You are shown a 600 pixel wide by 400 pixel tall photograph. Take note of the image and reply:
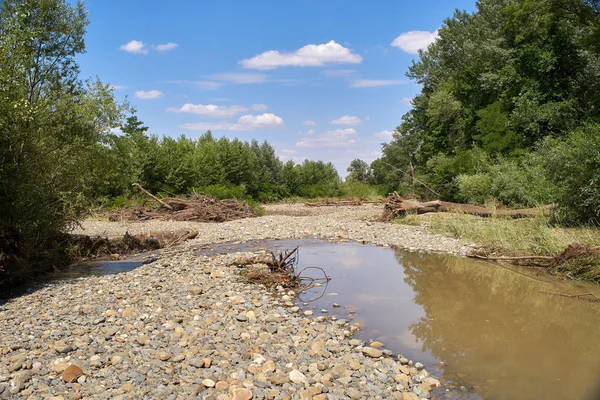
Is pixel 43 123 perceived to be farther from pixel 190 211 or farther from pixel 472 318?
pixel 190 211

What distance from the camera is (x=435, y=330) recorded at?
7527mm

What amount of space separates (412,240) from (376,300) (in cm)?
766

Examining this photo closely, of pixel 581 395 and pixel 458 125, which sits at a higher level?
pixel 458 125

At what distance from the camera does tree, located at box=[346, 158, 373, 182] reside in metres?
72.4

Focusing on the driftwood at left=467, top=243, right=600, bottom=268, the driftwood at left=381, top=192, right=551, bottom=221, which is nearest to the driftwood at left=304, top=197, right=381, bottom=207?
the driftwood at left=381, top=192, right=551, bottom=221

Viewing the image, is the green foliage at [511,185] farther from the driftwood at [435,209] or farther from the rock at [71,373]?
the rock at [71,373]

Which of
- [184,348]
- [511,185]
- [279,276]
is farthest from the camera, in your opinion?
[511,185]

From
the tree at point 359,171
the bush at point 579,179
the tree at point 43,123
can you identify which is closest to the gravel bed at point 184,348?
the tree at point 43,123

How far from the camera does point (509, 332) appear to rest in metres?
7.45

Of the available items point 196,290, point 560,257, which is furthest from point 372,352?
point 560,257

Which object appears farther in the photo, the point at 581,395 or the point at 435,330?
the point at 435,330

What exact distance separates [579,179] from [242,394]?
45.5ft

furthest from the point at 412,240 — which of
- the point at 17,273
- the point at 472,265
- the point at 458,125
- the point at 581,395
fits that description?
the point at 458,125

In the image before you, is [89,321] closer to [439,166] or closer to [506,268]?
[506,268]
